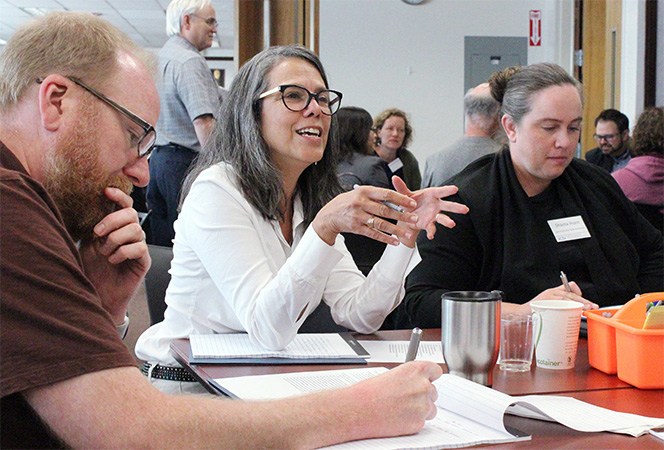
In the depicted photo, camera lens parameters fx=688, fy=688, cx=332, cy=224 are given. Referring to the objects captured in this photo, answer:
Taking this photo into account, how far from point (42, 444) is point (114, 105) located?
515 millimetres

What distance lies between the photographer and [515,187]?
2213 millimetres

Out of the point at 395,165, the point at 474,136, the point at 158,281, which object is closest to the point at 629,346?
the point at 158,281

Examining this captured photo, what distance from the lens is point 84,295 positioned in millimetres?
845

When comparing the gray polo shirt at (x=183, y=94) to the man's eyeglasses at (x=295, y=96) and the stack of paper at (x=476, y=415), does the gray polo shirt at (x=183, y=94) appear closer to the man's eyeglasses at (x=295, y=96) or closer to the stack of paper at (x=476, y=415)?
the man's eyeglasses at (x=295, y=96)

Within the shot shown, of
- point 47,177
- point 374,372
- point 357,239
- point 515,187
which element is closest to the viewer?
point 47,177

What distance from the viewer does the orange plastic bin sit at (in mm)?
1215

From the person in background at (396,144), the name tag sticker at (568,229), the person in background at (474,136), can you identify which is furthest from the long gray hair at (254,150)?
the person in background at (396,144)

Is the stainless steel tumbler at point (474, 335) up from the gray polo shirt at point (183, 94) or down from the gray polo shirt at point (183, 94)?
down

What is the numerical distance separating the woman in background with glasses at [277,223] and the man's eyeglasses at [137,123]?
473 mm

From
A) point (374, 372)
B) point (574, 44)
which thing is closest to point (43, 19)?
point (374, 372)

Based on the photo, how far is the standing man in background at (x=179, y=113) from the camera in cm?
352

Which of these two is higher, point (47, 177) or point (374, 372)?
point (47, 177)

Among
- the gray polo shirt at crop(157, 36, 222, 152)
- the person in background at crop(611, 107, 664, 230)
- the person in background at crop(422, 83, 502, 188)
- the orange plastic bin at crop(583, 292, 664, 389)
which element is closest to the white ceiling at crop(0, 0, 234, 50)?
the gray polo shirt at crop(157, 36, 222, 152)

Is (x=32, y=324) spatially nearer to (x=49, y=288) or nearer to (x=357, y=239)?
(x=49, y=288)
